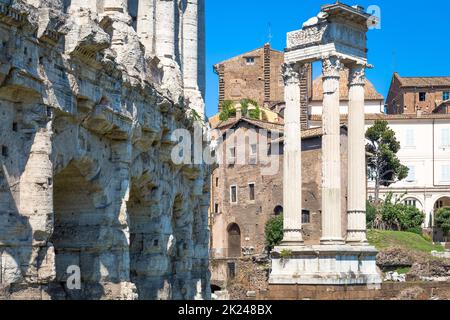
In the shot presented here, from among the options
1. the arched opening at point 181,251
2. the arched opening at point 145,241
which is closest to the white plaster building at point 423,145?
the arched opening at point 181,251

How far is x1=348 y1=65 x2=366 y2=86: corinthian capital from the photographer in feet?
117

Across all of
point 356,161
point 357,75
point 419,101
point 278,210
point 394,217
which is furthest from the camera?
point 419,101

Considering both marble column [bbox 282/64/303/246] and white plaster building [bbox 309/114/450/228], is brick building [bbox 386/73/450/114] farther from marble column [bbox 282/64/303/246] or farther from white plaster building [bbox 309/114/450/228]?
marble column [bbox 282/64/303/246]

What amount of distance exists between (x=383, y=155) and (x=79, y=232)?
179 feet

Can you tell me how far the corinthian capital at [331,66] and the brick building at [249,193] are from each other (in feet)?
74.4

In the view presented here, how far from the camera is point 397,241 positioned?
169 feet

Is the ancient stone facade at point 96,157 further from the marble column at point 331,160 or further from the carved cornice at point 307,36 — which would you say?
the carved cornice at point 307,36

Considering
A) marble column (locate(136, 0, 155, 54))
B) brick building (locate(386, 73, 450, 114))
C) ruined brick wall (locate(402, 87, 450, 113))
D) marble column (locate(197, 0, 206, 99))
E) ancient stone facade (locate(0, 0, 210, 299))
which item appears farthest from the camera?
brick building (locate(386, 73, 450, 114))

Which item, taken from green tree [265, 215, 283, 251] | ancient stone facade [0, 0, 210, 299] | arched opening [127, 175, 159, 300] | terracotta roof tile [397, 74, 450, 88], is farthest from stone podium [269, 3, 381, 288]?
terracotta roof tile [397, 74, 450, 88]

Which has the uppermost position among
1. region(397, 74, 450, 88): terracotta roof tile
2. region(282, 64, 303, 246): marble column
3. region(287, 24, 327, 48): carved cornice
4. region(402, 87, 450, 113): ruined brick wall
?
region(397, 74, 450, 88): terracotta roof tile

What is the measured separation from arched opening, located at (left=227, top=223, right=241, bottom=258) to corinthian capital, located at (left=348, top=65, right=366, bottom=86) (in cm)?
2743

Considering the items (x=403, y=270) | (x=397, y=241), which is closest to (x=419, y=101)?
(x=397, y=241)

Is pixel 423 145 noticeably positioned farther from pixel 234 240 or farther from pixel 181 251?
pixel 181 251

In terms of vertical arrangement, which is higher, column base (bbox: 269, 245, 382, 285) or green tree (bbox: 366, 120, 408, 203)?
green tree (bbox: 366, 120, 408, 203)
